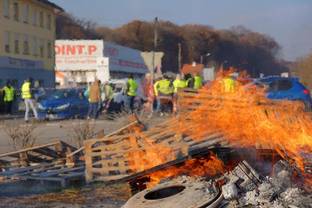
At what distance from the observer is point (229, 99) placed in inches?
380

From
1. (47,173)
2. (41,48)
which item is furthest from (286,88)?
(41,48)

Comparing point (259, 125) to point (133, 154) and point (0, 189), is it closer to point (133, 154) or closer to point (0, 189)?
point (133, 154)

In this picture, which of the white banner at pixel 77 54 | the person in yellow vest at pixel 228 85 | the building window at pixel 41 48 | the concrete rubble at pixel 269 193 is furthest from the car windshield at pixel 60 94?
the white banner at pixel 77 54

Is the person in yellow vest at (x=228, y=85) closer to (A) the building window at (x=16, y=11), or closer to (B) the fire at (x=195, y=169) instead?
(B) the fire at (x=195, y=169)

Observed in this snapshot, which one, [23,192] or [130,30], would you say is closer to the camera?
[23,192]

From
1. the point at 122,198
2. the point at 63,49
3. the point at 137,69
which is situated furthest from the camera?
the point at 137,69

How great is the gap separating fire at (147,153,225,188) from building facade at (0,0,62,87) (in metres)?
35.3

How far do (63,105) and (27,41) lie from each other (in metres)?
25.3

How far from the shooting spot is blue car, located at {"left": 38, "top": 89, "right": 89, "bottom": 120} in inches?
1075

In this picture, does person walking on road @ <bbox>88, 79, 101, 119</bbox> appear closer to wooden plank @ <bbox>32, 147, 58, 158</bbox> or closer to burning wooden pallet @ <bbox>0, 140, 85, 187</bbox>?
burning wooden pallet @ <bbox>0, 140, 85, 187</bbox>

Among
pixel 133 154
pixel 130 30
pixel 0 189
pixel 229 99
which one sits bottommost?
pixel 0 189

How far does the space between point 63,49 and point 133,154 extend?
5083 cm

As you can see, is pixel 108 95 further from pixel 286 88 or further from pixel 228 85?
pixel 228 85

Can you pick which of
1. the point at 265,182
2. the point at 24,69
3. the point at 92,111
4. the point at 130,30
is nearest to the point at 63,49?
the point at 24,69
